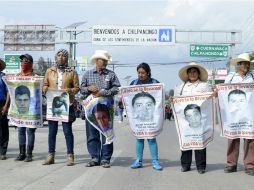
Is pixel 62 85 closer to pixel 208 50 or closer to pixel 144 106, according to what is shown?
pixel 144 106

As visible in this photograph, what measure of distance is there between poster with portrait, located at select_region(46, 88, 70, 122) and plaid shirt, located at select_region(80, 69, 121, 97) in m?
0.38

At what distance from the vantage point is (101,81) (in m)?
9.27

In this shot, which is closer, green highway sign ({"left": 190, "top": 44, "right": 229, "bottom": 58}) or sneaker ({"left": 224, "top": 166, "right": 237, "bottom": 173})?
sneaker ({"left": 224, "top": 166, "right": 237, "bottom": 173})

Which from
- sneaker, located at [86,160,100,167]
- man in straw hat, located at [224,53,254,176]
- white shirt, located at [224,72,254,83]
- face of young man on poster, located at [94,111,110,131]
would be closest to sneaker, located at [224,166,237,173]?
man in straw hat, located at [224,53,254,176]

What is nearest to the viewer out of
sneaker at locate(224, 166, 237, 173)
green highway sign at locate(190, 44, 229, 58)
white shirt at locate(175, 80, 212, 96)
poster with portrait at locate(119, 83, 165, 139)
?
sneaker at locate(224, 166, 237, 173)

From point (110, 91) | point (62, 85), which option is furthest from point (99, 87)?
point (62, 85)

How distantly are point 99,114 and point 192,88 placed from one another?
5.67ft

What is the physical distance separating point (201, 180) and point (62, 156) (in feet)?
12.8

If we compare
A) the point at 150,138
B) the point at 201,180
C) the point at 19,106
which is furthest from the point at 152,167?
the point at 19,106

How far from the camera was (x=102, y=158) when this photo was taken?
31.0 ft

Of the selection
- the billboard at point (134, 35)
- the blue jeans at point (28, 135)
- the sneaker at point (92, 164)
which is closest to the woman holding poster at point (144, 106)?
the sneaker at point (92, 164)

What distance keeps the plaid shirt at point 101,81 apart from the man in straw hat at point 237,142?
202 cm

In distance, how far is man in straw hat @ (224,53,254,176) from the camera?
8661 millimetres

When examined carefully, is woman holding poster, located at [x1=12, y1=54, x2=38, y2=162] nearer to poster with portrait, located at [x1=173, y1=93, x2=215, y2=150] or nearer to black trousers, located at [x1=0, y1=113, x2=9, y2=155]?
black trousers, located at [x1=0, y1=113, x2=9, y2=155]
